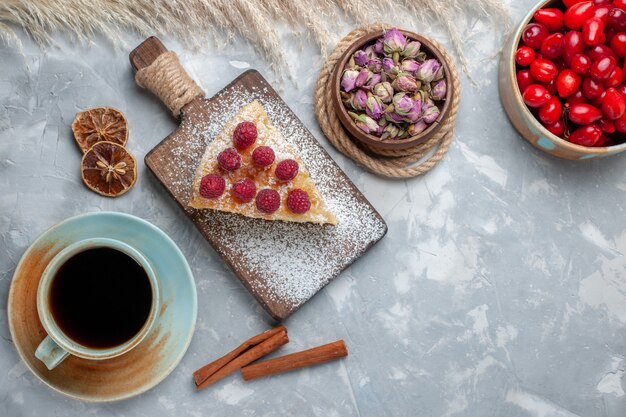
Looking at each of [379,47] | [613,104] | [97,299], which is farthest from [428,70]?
[97,299]

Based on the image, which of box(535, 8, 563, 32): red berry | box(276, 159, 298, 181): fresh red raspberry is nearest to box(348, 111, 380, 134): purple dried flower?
box(276, 159, 298, 181): fresh red raspberry

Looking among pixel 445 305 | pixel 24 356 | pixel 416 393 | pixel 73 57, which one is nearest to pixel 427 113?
pixel 445 305

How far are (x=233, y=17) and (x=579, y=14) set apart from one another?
970 mm

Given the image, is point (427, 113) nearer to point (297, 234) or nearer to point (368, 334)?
point (297, 234)

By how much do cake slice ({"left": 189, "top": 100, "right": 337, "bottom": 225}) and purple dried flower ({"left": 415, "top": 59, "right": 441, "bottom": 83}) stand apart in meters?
0.41

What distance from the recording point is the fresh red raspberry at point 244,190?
5.92 ft

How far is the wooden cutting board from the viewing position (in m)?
1.93

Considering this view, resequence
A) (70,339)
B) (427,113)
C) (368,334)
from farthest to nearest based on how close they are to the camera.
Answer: (368,334) < (427,113) < (70,339)

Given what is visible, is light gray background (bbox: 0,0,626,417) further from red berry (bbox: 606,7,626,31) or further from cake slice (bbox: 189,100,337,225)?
red berry (bbox: 606,7,626,31)

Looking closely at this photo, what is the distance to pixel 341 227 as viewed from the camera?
77.5 inches

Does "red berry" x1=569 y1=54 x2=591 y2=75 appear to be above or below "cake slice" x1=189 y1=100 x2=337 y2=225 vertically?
below

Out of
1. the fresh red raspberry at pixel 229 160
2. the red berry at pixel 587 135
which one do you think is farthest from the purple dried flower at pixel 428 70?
the fresh red raspberry at pixel 229 160

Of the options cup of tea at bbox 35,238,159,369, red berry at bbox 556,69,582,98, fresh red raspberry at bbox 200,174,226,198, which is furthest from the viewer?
red berry at bbox 556,69,582,98

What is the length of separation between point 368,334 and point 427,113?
26.4 inches
